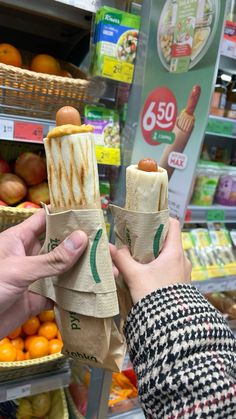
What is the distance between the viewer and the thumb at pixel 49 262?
648 millimetres

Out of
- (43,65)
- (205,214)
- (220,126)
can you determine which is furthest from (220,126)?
(43,65)

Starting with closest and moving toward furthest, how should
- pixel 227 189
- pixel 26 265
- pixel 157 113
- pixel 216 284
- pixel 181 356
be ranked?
pixel 181 356 < pixel 26 265 < pixel 157 113 < pixel 216 284 < pixel 227 189

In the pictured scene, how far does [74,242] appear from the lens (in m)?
0.65

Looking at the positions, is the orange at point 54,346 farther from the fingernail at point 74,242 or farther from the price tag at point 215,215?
the price tag at point 215,215

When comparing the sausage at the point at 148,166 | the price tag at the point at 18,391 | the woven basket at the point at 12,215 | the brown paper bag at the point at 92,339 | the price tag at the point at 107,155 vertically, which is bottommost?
the price tag at the point at 18,391

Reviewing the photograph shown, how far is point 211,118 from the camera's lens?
1.67m

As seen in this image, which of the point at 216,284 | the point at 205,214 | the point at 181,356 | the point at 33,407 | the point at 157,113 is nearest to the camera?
the point at 181,356

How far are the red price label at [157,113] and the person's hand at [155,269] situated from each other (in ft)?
1.91

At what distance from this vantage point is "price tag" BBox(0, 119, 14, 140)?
3.50ft

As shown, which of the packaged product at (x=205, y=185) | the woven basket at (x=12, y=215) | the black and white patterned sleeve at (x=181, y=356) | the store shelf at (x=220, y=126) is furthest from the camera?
the packaged product at (x=205, y=185)

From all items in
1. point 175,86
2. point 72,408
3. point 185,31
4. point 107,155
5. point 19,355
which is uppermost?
point 185,31

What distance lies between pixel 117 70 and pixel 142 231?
0.66 m

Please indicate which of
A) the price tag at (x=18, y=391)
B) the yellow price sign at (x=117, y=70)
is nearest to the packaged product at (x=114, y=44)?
the yellow price sign at (x=117, y=70)

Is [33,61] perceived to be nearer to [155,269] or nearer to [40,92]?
[40,92]
